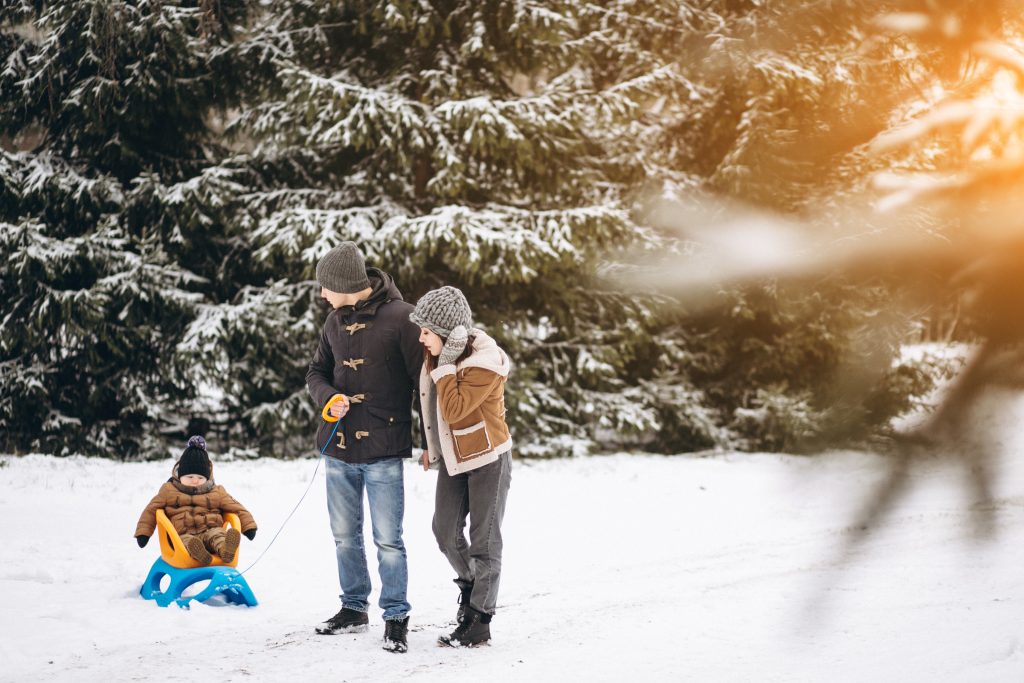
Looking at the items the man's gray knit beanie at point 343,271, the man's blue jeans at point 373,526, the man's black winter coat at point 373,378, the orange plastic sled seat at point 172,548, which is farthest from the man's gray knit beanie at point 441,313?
the orange plastic sled seat at point 172,548

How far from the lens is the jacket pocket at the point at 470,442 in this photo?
3840 mm

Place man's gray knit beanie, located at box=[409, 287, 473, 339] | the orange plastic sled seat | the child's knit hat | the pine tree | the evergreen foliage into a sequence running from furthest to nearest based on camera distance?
1. the pine tree
2. the evergreen foliage
3. the child's knit hat
4. the orange plastic sled seat
5. man's gray knit beanie, located at box=[409, 287, 473, 339]

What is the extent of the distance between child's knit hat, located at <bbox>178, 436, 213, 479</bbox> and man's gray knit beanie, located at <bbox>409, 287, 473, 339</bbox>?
1790 mm

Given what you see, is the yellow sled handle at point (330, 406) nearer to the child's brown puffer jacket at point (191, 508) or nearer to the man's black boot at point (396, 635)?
the man's black boot at point (396, 635)

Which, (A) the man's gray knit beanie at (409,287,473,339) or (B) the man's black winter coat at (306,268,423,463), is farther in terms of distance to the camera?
(B) the man's black winter coat at (306,268,423,463)

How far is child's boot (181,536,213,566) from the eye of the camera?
14.8 ft

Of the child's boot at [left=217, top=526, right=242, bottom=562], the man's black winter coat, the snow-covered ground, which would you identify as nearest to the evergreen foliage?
the snow-covered ground

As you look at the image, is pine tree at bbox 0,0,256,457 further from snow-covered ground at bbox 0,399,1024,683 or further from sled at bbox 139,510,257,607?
sled at bbox 139,510,257,607

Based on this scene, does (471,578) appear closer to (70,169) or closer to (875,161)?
(875,161)

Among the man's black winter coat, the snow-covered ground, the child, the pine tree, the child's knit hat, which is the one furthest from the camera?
the pine tree

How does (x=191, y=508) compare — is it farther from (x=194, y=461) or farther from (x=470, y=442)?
Answer: (x=470, y=442)

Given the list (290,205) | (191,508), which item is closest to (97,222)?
(290,205)

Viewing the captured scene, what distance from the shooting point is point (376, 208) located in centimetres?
962

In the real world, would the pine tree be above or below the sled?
above
